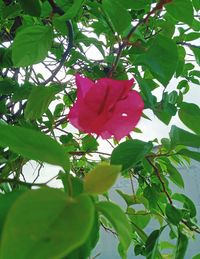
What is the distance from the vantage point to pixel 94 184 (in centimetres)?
14

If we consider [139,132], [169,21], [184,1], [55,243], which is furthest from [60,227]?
[139,132]

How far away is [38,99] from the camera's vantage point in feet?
1.15

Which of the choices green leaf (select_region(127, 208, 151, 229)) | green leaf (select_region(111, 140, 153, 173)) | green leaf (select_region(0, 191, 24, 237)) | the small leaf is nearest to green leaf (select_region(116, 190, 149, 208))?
green leaf (select_region(127, 208, 151, 229))

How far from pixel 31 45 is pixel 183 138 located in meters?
0.14

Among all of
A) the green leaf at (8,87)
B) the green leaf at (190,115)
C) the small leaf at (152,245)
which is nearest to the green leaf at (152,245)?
the small leaf at (152,245)

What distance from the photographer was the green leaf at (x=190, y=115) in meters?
0.37

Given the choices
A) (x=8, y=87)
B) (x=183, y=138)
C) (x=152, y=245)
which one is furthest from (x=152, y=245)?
(x=8, y=87)

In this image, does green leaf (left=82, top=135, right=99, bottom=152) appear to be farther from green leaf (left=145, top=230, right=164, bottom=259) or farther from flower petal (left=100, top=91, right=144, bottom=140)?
flower petal (left=100, top=91, right=144, bottom=140)

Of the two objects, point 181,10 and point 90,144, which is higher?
point 181,10

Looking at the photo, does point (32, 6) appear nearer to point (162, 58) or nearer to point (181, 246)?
point (162, 58)

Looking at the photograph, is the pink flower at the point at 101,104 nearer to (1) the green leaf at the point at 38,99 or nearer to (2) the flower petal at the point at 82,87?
(2) the flower petal at the point at 82,87

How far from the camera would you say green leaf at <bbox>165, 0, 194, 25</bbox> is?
320 millimetres

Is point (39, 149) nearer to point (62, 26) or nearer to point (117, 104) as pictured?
point (117, 104)

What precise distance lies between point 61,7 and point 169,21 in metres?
0.17
